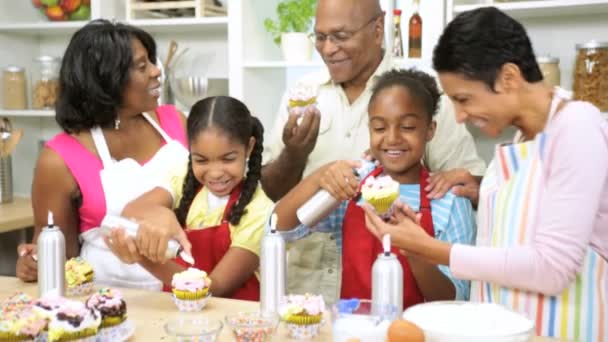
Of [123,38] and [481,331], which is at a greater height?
[123,38]

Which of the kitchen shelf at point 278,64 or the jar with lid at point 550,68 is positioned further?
the kitchen shelf at point 278,64

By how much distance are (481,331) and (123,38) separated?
1.50 m

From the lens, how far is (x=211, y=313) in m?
1.50

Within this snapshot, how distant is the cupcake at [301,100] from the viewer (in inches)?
79.2

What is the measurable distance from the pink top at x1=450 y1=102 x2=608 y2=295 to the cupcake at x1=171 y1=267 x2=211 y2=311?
1.75 feet

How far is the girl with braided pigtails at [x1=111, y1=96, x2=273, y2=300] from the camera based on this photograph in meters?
1.74

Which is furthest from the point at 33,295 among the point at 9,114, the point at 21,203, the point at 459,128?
the point at 9,114

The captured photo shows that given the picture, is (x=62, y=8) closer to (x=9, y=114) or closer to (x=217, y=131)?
(x=9, y=114)

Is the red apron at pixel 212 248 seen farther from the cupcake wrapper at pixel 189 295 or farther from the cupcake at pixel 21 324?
the cupcake at pixel 21 324

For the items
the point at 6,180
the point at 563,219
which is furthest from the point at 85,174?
the point at 6,180

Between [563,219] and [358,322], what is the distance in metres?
0.42

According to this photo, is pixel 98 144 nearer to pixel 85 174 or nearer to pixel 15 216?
pixel 85 174

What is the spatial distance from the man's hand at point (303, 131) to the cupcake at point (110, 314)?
32.5 inches

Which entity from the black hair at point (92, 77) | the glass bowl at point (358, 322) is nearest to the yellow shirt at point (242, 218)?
the black hair at point (92, 77)
